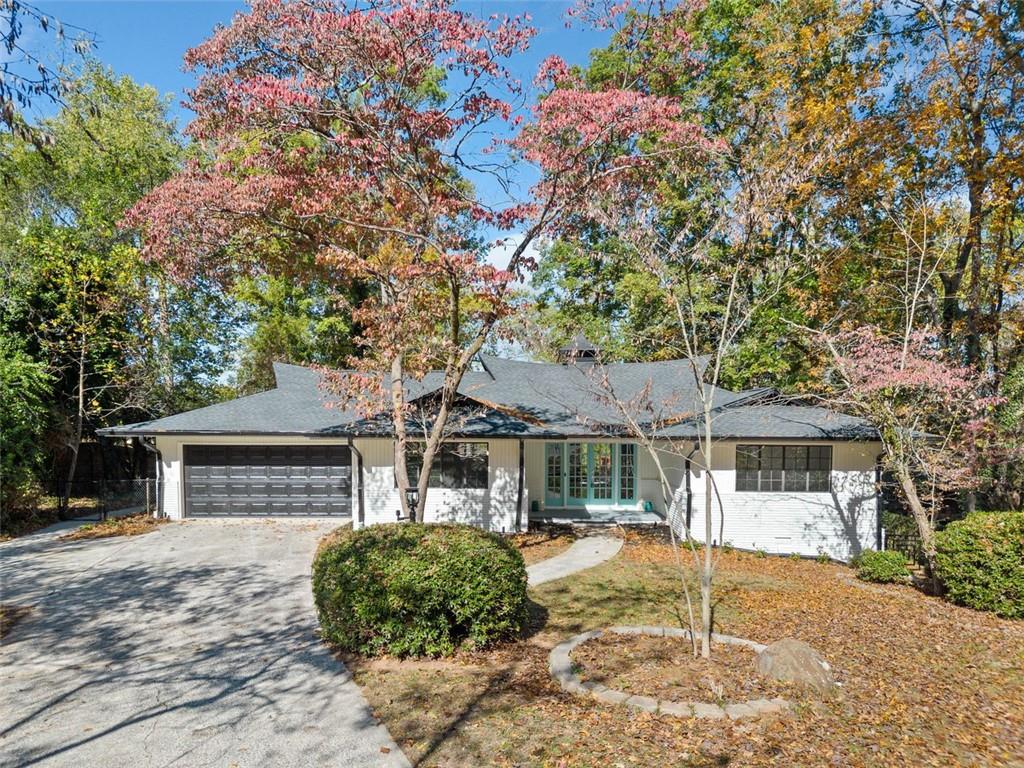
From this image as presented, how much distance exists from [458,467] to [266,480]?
5.37 m

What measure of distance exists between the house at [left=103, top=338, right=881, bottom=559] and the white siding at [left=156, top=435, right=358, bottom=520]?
3cm

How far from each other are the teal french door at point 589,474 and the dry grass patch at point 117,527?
34.0ft

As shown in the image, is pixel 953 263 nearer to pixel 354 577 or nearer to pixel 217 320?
pixel 354 577

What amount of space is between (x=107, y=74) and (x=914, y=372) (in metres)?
29.7

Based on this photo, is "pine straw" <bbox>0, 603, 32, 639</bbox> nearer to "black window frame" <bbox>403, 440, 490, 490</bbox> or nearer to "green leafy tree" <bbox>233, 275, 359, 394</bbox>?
"black window frame" <bbox>403, 440, 490, 490</bbox>

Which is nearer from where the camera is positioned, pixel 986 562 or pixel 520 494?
pixel 986 562

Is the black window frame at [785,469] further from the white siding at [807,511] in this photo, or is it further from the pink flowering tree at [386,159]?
the pink flowering tree at [386,159]

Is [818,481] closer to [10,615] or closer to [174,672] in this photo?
[174,672]

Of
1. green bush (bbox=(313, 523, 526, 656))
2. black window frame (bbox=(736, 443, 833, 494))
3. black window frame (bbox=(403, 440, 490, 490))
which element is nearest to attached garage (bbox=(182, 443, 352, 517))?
black window frame (bbox=(403, 440, 490, 490))

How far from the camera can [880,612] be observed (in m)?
8.59

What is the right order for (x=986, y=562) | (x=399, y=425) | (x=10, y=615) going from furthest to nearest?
(x=399, y=425), (x=986, y=562), (x=10, y=615)

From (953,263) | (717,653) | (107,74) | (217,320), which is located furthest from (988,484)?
(107,74)

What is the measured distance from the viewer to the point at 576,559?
1143cm

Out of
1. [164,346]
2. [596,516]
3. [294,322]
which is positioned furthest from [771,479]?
[164,346]
